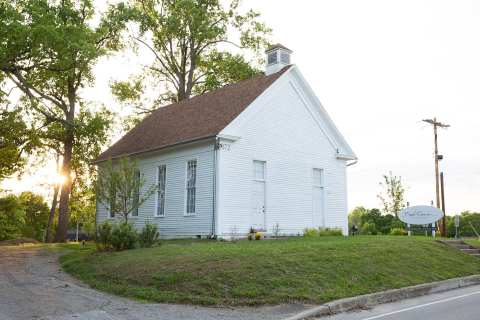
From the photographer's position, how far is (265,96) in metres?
21.6

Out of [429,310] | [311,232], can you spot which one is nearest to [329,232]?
[311,232]

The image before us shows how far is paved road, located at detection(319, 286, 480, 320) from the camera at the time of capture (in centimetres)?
913

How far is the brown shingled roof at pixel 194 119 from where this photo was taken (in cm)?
2088

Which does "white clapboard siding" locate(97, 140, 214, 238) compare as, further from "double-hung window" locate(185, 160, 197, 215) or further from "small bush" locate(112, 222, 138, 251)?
"small bush" locate(112, 222, 138, 251)

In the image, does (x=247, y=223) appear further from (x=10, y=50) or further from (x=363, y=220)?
(x=363, y=220)

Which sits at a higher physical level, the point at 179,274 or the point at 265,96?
the point at 265,96

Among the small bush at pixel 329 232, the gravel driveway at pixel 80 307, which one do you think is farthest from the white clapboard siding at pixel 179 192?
the gravel driveway at pixel 80 307

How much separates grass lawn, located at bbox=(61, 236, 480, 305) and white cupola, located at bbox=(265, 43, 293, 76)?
37.8 ft

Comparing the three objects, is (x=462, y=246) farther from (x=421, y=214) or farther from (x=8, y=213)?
(x=8, y=213)

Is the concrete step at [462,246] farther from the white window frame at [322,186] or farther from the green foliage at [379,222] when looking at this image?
the green foliage at [379,222]

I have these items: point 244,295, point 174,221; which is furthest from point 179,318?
point 174,221

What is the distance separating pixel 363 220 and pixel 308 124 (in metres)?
26.3

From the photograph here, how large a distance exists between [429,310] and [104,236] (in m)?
10.2

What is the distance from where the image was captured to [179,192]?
69.7 feet
